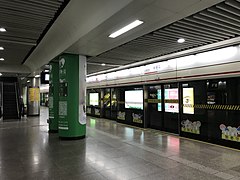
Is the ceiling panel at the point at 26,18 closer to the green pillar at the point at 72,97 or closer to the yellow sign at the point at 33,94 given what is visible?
the green pillar at the point at 72,97

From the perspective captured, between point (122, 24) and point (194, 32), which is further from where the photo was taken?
point (194, 32)

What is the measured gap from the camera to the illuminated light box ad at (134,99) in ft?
29.8

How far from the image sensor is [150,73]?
8.26 m

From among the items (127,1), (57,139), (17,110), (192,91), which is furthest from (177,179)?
(17,110)

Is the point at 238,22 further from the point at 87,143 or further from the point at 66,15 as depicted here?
the point at 87,143

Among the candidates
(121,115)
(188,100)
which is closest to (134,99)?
(121,115)

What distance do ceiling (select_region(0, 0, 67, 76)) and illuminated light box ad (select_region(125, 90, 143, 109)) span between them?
5.04 metres

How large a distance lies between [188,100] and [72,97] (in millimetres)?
4015

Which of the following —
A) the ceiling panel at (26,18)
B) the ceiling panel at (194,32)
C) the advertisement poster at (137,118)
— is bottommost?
the advertisement poster at (137,118)

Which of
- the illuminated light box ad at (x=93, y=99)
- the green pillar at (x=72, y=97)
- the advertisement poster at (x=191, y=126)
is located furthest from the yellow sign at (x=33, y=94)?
the advertisement poster at (x=191, y=126)

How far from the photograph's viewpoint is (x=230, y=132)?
537 cm

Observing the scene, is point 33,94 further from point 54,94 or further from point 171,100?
point 171,100

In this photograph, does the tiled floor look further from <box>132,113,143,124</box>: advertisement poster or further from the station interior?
<box>132,113,143,124</box>: advertisement poster

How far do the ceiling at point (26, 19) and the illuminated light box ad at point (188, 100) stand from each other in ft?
16.0
